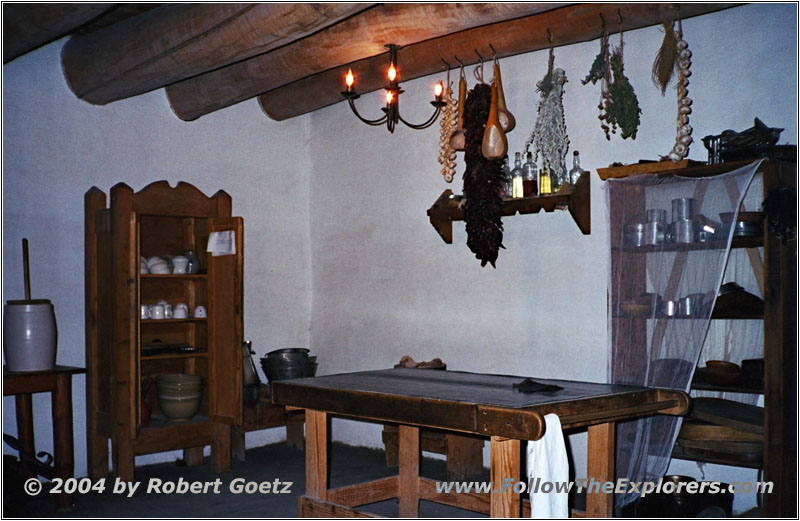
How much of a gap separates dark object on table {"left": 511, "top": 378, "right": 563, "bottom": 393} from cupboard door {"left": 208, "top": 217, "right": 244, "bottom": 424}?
2393 millimetres

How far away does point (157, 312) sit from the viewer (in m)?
5.29

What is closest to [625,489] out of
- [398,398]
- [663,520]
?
[663,520]

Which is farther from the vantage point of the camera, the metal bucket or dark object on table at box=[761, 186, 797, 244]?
the metal bucket

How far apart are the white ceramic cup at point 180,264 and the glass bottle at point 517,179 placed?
7.48ft

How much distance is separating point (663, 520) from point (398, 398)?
142cm

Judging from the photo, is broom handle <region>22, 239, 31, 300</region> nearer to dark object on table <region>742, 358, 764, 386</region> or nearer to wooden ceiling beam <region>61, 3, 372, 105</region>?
wooden ceiling beam <region>61, 3, 372, 105</region>

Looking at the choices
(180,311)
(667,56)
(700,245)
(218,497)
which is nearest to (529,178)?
(667,56)

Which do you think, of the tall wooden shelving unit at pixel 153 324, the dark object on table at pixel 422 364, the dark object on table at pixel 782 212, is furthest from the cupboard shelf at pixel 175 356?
the dark object on table at pixel 782 212

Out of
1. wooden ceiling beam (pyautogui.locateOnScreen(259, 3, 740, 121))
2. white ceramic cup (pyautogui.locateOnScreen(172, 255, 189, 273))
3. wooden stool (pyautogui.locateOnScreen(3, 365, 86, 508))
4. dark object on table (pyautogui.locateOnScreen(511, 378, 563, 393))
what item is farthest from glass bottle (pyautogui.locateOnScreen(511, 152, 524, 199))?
wooden stool (pyautogui.locateOnScreen(3, 365, 86, 508))

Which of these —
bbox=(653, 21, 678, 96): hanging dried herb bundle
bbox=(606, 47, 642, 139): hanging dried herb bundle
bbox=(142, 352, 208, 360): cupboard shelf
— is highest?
bbox=(653, 21, 678, 96): hanging dried herb bundle

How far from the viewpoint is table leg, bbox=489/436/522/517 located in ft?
10.0

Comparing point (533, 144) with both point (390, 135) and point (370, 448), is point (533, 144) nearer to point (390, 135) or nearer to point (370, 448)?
point (390, 135)

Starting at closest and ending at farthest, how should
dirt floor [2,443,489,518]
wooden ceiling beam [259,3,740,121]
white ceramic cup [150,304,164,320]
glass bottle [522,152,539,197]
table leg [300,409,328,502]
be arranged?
table leg [300,409,328,502] → wooden ceiling beam [259,3,740,121] → dirt floor [2,443,489,518] → glass bottle [522,152,539,197] → white ceramic cup [150,304,164,320]

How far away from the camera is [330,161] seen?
6492 mm
